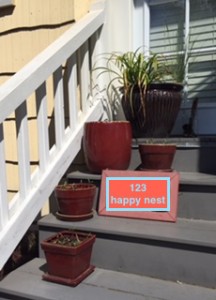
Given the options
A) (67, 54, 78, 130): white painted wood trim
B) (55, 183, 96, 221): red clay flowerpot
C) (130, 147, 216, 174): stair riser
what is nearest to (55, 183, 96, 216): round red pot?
(55, 183, 96, 221): red clay flowerpot

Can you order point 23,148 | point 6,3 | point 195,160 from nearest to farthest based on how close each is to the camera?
point 23,148
point 195,160
point 6,3

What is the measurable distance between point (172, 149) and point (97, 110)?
60 centimetres

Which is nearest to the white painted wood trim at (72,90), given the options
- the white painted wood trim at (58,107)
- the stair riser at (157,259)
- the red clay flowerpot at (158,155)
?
the white painted wood trim at (58,107)

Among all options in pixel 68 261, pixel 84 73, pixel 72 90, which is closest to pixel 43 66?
pixel 72 90

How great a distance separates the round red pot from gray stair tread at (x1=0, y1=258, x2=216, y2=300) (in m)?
0.31

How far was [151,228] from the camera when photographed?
159 cm

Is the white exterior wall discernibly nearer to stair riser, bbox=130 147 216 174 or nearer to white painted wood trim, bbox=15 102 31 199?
stair riser, bbox=130 147 216 174

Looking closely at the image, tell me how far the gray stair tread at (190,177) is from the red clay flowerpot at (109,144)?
0.09 m

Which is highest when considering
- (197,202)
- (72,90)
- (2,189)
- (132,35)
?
(132,35)

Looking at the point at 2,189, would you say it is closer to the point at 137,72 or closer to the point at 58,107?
the point at 58,107

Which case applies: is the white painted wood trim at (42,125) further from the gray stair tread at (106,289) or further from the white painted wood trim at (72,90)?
Answer: the gray stair tread at (106,289)

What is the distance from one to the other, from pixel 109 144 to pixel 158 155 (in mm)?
278

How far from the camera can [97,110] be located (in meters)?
2.23

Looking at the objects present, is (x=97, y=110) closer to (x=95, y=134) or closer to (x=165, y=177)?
(x=95, y=134)
